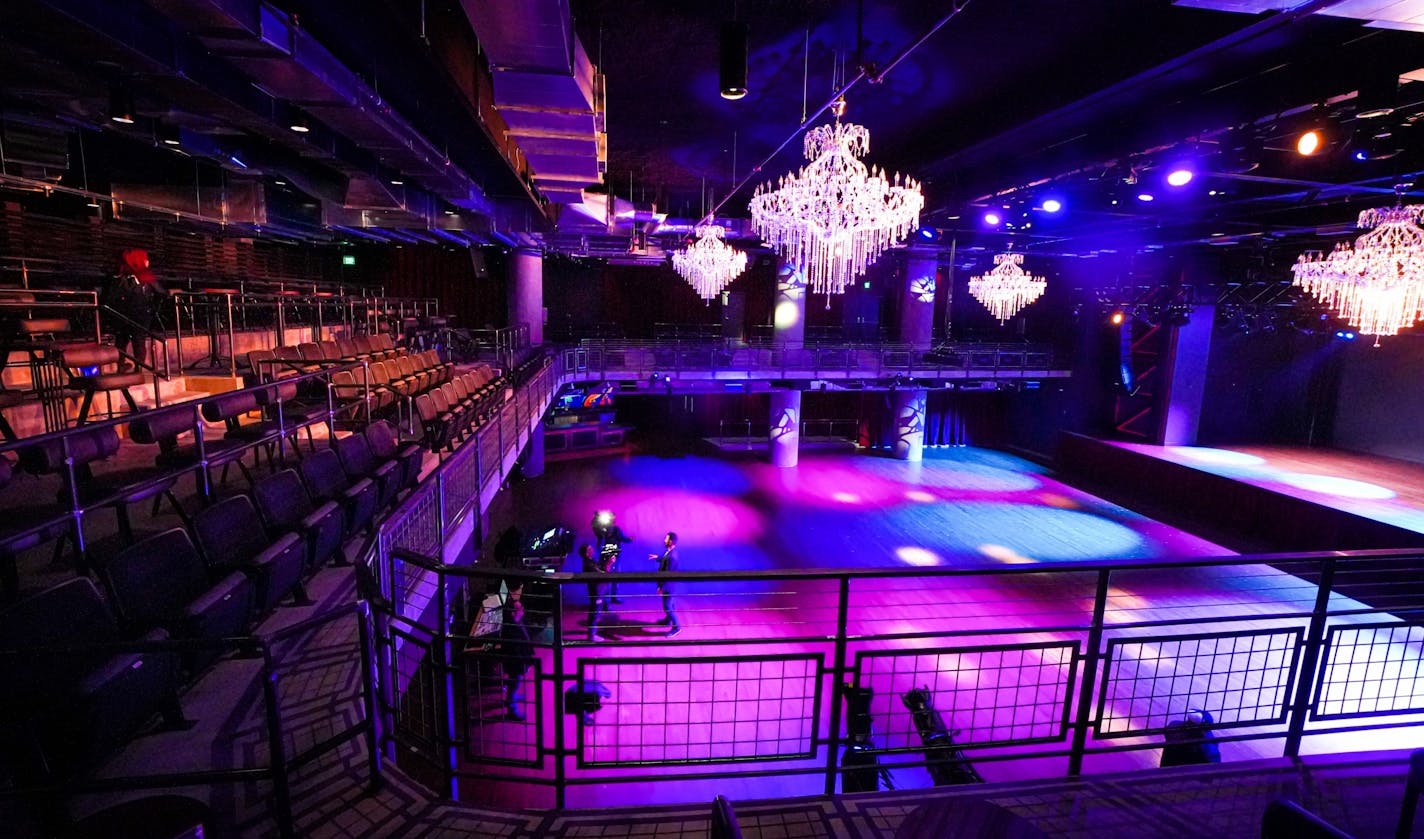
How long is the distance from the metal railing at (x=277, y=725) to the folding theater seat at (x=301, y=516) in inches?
18.6

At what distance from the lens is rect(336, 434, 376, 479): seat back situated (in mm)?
4406

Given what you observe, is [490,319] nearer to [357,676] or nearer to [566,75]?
[566,75]

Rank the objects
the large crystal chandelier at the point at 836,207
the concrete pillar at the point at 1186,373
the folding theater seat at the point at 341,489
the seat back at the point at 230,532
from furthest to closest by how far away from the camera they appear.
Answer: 1. the concrete pillar at the point at 1186,373
2. the large crystal chandelier at the point at 836,207
3. the folding theater seat at the point at 341,489
4. the seat back at the point at 230,532

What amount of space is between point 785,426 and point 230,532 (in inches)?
575

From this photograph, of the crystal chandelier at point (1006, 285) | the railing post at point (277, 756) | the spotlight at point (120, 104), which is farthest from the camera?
the crystal chandelier at point (1006, 285)

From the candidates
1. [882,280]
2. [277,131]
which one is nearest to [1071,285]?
[882,280]

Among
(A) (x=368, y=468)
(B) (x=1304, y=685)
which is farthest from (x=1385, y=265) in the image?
(A) (x=368, y=468)

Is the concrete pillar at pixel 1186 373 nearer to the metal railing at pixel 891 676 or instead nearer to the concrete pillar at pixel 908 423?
the metal railing at pixel 891 676

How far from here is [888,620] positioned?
22.4 feet

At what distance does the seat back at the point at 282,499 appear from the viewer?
3371mm

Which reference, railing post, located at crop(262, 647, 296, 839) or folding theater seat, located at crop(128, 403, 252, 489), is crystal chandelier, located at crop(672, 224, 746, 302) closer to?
folding theater seat, located at crop(128, 403, 252, 489)

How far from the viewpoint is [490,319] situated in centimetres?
1877

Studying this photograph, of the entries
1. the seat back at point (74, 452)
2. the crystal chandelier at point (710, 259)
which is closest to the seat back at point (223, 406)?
the seat back at point (74, 452)

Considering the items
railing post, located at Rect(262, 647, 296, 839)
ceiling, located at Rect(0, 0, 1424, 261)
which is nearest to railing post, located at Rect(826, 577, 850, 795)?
railing post, located at Rect(262, 647, 296, 839)
